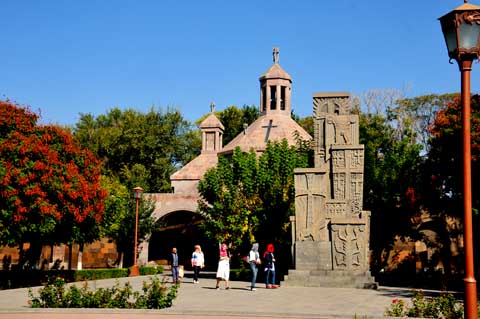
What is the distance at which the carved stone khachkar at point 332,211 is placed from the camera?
18531 mm

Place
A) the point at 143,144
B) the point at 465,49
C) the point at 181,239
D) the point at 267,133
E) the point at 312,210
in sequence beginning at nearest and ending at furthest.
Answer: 1. the point at 465,49
2. the point at 312,210
3. the point at 267,133
4. the point at 181,239
5. the point at 143,144

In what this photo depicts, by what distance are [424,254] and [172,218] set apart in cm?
1891

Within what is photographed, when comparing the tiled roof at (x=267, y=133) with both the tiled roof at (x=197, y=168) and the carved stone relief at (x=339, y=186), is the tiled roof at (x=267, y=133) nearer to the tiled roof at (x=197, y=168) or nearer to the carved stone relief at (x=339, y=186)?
the tiled roof at (x=197, y=168)

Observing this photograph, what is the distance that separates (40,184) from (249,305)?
33.6ft

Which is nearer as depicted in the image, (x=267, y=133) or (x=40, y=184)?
(x=40, y=184)

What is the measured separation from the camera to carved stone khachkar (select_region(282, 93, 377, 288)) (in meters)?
18.5

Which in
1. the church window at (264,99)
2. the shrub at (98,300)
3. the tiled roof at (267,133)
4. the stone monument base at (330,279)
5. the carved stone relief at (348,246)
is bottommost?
the stone monument base at (330,279)

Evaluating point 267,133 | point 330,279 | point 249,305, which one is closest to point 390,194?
point 330,279

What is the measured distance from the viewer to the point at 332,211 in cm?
1909

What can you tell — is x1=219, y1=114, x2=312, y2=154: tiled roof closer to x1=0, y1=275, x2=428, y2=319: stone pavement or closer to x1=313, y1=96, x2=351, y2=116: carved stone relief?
x1=313, y1=96, x2=351, y2=116: carved stone relief

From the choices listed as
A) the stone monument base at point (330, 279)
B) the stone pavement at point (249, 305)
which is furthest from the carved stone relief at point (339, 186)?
the stone pavement at point (249, 305)

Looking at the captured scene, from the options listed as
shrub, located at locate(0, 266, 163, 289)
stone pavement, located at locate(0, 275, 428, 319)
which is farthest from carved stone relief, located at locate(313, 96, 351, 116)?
shrub, located at locate(0, 266, 163, 289)

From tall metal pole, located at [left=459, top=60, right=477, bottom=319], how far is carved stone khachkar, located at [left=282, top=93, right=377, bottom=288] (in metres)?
12.1

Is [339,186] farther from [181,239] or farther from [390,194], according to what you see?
[181,239]
